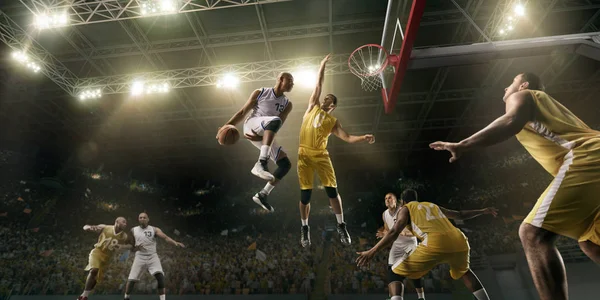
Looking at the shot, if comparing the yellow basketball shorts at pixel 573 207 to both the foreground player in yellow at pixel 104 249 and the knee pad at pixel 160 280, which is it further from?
the foreground player in yellow at pixel 104 249

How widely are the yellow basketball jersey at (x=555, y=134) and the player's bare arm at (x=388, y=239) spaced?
1628 millimetres

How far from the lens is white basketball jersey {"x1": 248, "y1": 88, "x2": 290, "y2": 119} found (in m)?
3.86

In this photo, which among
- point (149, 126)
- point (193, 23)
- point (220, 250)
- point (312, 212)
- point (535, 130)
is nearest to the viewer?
point (535, 130)

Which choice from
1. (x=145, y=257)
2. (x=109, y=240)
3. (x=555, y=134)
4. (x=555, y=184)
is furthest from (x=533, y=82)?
(x=109, y=240)

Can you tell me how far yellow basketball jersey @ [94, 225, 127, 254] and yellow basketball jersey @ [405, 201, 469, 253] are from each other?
5990mm

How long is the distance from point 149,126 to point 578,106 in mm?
19375

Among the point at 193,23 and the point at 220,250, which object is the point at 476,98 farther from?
the point at 220,250

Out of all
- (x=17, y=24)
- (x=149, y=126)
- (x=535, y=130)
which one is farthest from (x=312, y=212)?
(x=535, y=130)

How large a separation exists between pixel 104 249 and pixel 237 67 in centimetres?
634

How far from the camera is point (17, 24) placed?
8719 millimetres

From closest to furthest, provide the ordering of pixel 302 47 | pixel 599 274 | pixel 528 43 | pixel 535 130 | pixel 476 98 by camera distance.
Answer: pixel 535 130
pixel 528 43
pixel 599 274
pixel 302 47
pixel 476 98

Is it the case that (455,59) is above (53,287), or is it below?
above

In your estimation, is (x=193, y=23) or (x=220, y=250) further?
(x=220, y=250)

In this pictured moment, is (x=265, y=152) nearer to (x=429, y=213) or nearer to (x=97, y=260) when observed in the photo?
(x=429, y=213)
